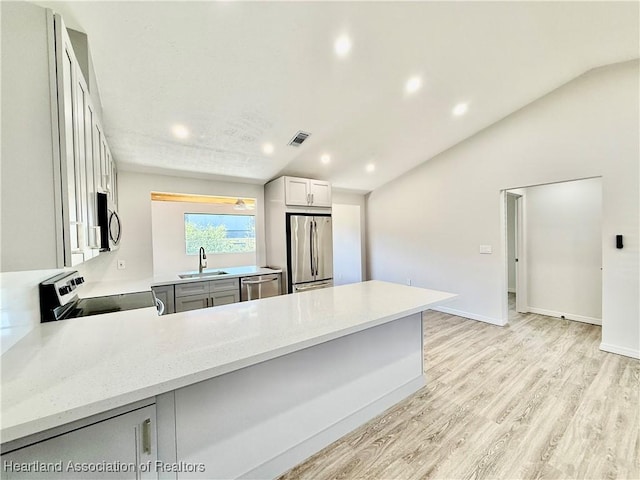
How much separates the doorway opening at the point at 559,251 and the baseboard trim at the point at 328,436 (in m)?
2.66

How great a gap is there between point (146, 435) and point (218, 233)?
515 centimetres

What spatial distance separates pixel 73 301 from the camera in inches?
81.4

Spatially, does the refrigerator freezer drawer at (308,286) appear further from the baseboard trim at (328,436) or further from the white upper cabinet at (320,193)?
the baseboard trim at (328,436)

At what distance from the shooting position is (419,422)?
6.52ft

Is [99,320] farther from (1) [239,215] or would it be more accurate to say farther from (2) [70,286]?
(1) [239,215]

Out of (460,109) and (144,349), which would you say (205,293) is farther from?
(460,109)

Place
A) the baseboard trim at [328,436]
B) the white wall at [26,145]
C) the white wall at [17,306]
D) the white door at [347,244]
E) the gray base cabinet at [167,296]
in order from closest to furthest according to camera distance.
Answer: the white wall at [26,145]
the white wall at [17,306]
the baseboard trim at [328,436]
the gray base cabinet at [167,296]
the white door at [347,244]

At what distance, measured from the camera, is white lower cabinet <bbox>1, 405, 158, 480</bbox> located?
2.72 ft

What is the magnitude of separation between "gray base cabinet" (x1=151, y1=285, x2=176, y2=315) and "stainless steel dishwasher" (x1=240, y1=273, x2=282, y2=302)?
0.82 m

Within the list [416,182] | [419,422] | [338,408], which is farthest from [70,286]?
[416,182]

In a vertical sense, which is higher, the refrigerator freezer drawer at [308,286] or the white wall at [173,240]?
the white wall at [173,240]

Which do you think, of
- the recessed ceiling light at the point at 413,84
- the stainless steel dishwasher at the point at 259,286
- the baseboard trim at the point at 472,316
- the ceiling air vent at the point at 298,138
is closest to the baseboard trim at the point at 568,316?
the baseboard trim at the point at 472,316

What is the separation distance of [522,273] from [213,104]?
5.23 metres

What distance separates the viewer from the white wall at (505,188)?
9.57ft
